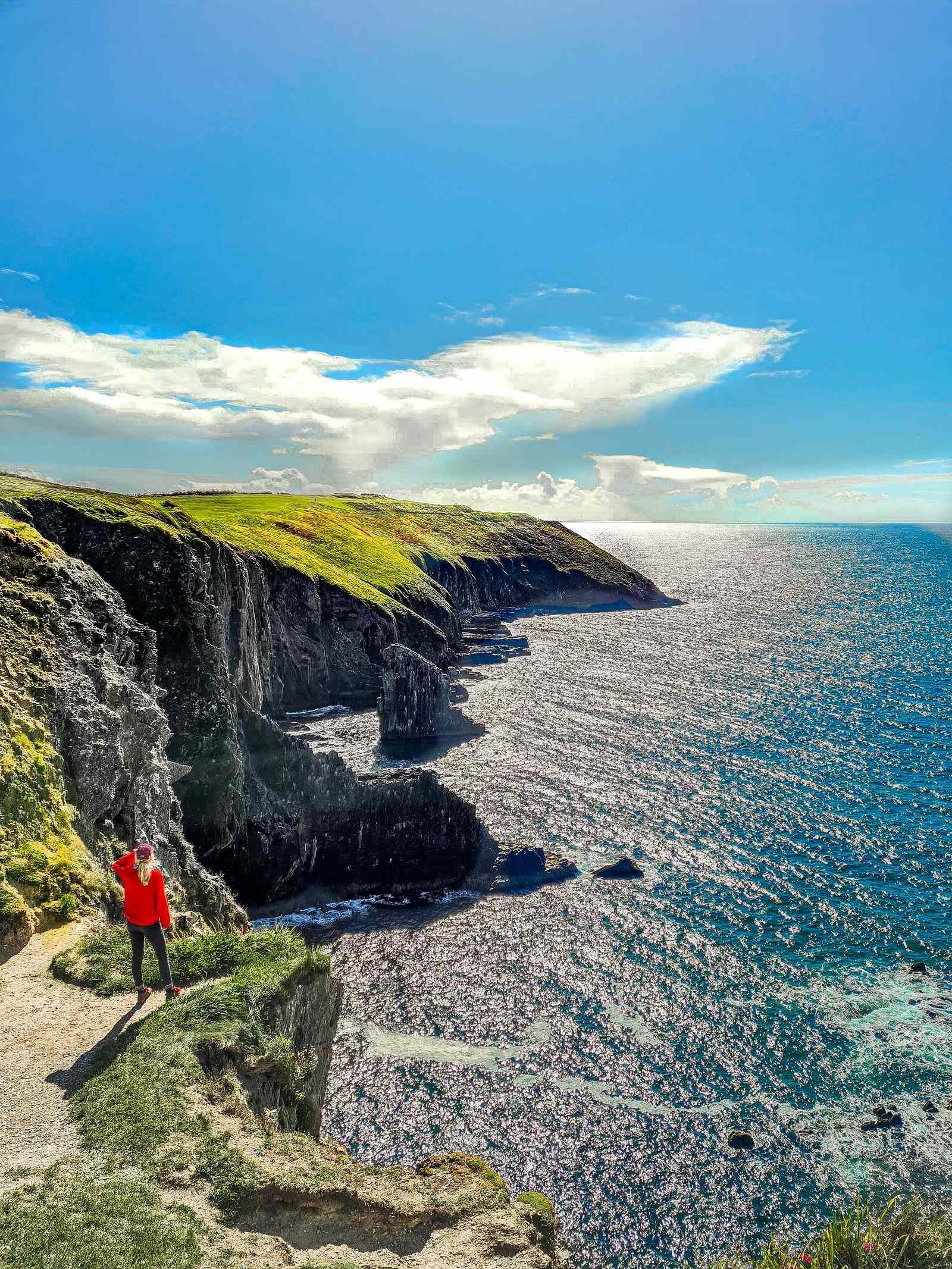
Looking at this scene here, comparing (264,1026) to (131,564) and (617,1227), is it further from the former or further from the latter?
(131,564)

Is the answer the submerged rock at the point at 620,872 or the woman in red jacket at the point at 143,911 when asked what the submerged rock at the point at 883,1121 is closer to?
the submerged rock at the point at 620,872

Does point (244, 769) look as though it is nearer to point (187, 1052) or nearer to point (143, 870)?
point (143, 870)

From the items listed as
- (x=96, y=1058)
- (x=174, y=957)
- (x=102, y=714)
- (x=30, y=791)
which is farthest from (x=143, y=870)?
(x=102, y=714)

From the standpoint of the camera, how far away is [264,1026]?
1662 cm

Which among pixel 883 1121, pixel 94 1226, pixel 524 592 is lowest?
pixel 883 1121

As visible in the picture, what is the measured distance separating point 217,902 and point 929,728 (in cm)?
7679

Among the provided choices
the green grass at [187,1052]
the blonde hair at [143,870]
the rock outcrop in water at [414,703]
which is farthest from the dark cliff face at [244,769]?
the green grass at [187,1052]

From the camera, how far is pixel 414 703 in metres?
76.4

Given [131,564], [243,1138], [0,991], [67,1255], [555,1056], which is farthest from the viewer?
[131,564]

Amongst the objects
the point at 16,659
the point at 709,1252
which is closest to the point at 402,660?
the point at 16,659

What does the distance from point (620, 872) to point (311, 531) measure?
93274mm

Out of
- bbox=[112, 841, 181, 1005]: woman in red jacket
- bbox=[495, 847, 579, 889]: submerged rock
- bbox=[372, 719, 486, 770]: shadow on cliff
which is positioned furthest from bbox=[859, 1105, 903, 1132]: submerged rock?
bbox=[372, 719, 486, 770]: shadow on cliff

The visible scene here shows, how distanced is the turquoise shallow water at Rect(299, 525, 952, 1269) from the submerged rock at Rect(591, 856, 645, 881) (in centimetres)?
82

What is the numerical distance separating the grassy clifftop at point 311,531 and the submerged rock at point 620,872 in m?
33.9
